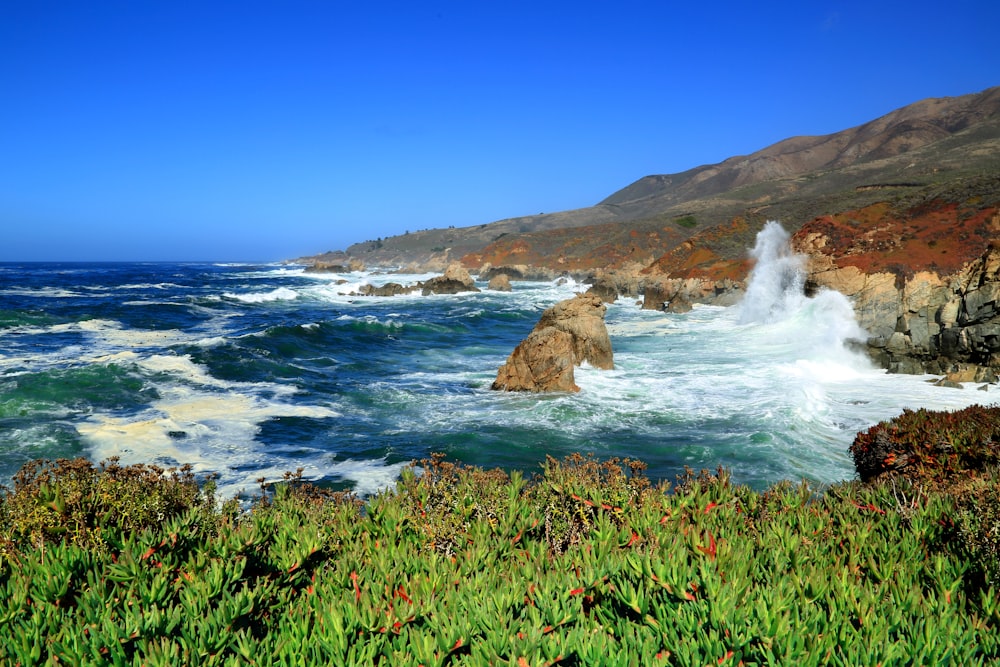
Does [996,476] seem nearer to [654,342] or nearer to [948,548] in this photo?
[948,548]

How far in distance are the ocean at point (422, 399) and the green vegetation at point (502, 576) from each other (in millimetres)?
6233

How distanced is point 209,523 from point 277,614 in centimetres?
165

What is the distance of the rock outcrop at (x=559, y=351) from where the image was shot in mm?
18938

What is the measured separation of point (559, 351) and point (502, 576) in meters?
14.9

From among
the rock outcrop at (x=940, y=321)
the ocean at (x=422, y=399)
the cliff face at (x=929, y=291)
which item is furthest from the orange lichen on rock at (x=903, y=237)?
the rock outcrop at (x=940, y=321)

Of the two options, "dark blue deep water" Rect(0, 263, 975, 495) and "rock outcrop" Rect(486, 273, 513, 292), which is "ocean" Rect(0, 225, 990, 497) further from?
"rock outcrop" Rect(486, 273, 513, 292)

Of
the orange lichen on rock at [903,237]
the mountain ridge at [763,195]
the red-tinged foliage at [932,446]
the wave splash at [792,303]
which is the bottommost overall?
the red-tinged foliage at [932,446]

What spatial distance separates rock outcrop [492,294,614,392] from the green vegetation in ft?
40.6

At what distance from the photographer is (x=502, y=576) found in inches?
177

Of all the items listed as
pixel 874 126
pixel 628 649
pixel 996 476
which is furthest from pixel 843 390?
pixel 874 126

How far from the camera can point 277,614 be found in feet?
14.0

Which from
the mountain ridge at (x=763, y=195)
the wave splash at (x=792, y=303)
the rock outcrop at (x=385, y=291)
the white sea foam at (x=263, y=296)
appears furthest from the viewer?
the mountain ridge at (x=763, y=195)

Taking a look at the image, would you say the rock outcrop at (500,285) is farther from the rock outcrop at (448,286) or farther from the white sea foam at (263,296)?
the white sea foam at (263,296)

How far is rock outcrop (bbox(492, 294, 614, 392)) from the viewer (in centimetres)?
1894
